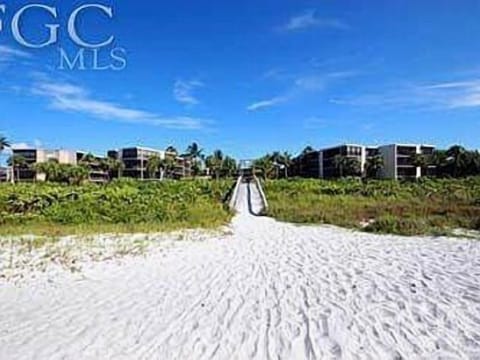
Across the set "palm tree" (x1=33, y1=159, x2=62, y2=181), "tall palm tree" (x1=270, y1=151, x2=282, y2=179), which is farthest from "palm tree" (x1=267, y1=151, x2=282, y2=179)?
"palm tree" (x1=33, y1=159, x2=62, y2=181)

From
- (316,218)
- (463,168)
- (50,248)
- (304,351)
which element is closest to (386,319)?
(304,351)

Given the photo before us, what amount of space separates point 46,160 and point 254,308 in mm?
106195

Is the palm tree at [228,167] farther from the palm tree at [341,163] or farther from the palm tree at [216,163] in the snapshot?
the palm tree at [341,163]

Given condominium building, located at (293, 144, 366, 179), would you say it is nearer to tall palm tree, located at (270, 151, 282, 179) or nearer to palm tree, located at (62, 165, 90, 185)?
tall palm tree, located at (270, 151, 282, 179)

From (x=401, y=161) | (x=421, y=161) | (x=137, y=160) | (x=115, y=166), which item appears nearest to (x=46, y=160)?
(x=115, y=166)

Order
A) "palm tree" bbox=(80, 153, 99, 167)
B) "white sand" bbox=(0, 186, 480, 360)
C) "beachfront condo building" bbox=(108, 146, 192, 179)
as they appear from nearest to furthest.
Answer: "white sand" bbox=(0, 186, 480, 360), "palm tree" bbox=(80, 153, 99, 167), "beachfront condo building" bbox=(108, 146, 192, 179)

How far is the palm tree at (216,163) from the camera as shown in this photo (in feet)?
342

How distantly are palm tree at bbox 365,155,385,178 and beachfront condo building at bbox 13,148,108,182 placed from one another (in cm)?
5296

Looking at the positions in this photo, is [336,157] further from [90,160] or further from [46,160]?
[46,160]

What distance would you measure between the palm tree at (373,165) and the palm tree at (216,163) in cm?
2994

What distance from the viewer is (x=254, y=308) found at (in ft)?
19.9

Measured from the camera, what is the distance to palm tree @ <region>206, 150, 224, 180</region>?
104 m

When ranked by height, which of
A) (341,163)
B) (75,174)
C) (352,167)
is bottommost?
(75,174)

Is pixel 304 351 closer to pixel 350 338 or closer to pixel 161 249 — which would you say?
pixel 350 338
